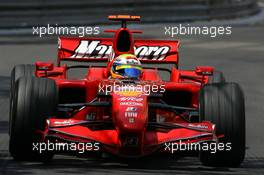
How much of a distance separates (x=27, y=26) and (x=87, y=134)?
56.1 ft

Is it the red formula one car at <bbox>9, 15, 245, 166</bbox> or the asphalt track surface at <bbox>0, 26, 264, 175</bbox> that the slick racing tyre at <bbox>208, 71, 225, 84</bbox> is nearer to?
the asphalt track surface at <bbox>0, 26, 264, 175</bbox>

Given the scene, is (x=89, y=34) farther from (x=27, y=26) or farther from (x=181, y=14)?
(x=181, y=14)

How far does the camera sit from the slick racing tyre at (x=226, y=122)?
29.1 feet

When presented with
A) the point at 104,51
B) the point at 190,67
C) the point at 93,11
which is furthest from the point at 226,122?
the point at 93,11

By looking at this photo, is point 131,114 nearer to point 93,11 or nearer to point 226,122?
point 226,122

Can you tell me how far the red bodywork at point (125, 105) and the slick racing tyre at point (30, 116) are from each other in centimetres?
13

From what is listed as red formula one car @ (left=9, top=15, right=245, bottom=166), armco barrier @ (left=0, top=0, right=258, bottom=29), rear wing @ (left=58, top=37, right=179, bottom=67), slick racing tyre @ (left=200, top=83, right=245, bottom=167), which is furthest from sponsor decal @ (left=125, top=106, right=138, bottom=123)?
armco barrier @ (left=0, top=0, right=258, bottom=29)

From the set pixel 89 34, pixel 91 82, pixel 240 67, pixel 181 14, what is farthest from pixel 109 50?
pixel 181 14

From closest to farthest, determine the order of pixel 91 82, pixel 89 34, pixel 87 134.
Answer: pixel 87 134, pixel 91 82, pixel 89 34

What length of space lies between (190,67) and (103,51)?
684 centimetres

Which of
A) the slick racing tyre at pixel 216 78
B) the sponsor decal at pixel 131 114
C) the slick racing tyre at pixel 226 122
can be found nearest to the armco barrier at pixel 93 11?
the slick racing tyre at pixel 216 78

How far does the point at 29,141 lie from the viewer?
8.77 meters

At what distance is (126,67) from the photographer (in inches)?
393

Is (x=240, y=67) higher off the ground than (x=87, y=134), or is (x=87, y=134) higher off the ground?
(x=240, y=67)
